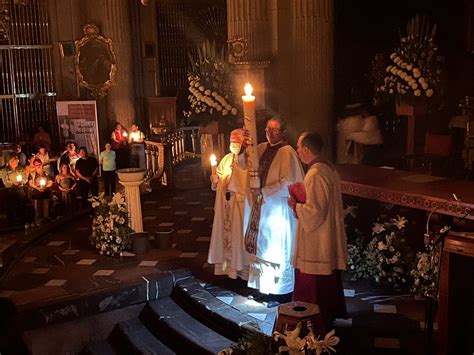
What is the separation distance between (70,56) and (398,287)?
43.7 feet

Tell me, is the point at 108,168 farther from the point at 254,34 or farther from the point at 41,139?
the point at 254,34

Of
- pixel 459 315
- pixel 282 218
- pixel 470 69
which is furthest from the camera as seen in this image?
pixel 470 69

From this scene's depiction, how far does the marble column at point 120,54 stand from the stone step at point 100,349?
10858 mm

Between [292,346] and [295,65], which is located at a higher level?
[295,65]

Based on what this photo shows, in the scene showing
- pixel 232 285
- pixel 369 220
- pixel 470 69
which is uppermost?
pixel 470 69

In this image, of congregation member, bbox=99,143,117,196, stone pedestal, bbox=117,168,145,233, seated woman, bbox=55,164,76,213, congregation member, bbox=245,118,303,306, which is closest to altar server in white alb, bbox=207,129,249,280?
congregation member, bbox=245,118,303,306

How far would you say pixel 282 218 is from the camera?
24.1ft

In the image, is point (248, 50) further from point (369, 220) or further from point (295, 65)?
point (369, 220)

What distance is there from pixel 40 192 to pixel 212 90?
13.1 feet

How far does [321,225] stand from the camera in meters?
6.40

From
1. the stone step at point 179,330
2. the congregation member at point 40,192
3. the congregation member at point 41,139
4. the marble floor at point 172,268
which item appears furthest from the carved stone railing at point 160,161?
the stone step at point 179,330

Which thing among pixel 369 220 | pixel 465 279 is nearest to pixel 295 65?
pixel 369 220

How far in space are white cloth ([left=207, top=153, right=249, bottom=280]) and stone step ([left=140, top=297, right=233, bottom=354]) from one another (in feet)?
2.51

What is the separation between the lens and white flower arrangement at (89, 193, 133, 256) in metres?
9.62
